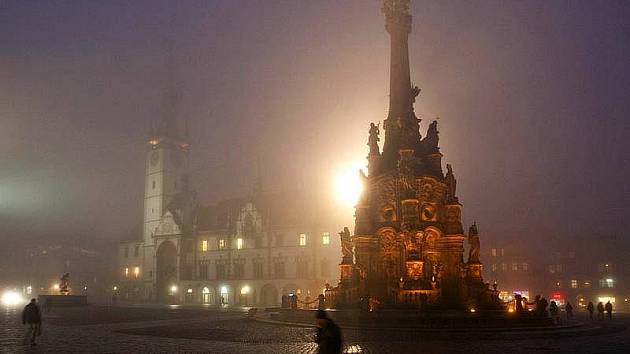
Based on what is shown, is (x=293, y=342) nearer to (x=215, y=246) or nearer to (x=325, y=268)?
Answer: (x=325, y=268)

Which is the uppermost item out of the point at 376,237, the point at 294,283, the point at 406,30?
the point at 406,30

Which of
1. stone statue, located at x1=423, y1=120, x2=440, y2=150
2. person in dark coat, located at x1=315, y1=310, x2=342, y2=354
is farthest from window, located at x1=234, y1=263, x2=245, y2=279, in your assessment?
person in dark coat, located at x1=315, y1=310, x2=342, y2=354

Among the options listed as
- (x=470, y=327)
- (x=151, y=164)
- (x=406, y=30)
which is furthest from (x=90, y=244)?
(x=470, y=327)

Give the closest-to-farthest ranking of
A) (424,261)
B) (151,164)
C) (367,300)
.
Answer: (367,300) → (424,261) → (151,164)

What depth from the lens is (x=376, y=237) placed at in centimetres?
3300

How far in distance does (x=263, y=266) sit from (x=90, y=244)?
3074 inches

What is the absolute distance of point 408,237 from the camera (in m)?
31.5

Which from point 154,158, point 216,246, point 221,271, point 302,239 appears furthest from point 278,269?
point 154,158

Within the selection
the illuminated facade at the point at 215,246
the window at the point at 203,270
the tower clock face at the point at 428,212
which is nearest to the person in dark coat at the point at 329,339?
the tower clock face at the point at 428,212

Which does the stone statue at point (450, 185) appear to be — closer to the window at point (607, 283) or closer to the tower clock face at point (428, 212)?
the tower clock face at point (428, 212)

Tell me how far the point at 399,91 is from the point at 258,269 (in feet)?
164

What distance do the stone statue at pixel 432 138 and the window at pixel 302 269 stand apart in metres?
43.3

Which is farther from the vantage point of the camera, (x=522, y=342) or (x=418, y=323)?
(x=418, y=323)

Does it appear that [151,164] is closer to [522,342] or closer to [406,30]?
[406,30]
